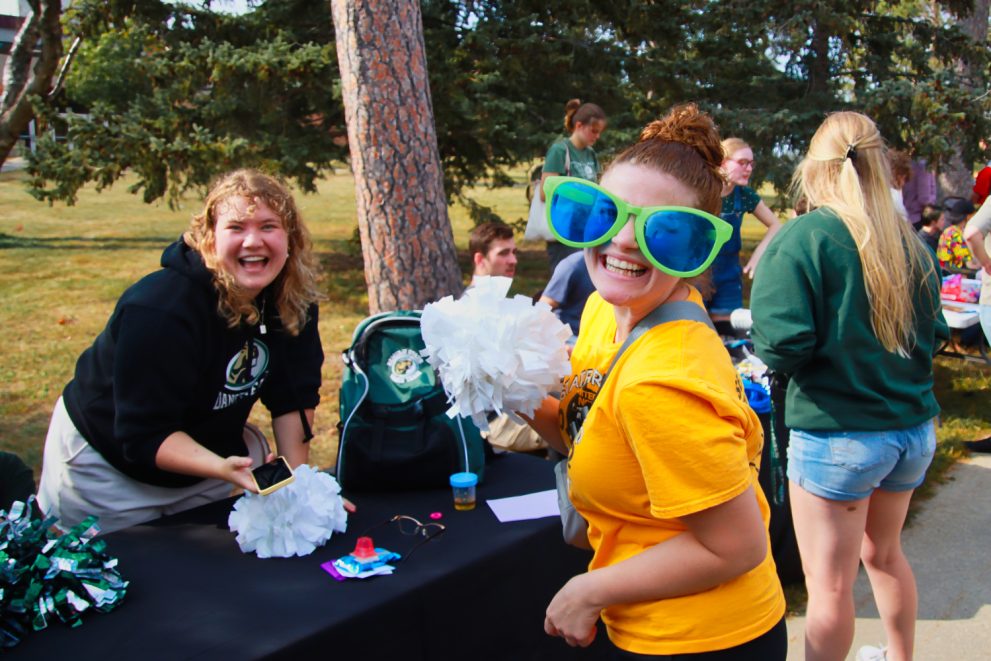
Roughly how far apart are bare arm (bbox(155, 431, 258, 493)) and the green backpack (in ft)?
1.58

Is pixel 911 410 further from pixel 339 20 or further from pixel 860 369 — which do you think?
pixel 339 20

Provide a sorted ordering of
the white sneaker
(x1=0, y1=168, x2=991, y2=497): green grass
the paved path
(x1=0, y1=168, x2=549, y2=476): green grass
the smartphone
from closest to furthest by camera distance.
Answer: the smartphone, the white sneaker, the paved path, (x1=0, y1=168, x2=991, y2=497): green grass, (x1=0, y1=168, x2=549, y2=476): green grass

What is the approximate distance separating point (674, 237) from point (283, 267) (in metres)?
1.51

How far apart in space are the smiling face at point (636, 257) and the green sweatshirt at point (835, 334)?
1.01 meters

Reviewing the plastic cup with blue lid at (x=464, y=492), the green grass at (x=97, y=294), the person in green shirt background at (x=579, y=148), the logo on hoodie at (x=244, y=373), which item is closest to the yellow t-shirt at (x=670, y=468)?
the plastic cup with blue lid at (x=464, y=492)

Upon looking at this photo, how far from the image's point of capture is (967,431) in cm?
543

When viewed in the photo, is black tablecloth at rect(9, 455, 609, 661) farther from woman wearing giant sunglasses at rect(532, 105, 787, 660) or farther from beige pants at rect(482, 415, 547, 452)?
beige pants at rect(482, 415, 547, 452)

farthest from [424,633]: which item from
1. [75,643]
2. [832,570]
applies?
[832,570]

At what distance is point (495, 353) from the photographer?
1611 mm

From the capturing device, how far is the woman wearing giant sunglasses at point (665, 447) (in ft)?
4.03

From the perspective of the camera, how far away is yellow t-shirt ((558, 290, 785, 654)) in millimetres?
1221

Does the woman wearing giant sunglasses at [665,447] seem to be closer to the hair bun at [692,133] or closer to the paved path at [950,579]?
the hair bun at [692,133]

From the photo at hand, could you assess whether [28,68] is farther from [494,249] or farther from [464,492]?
[464,492]

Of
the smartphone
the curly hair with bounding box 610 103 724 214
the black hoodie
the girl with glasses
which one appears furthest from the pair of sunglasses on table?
the girl with glasses
